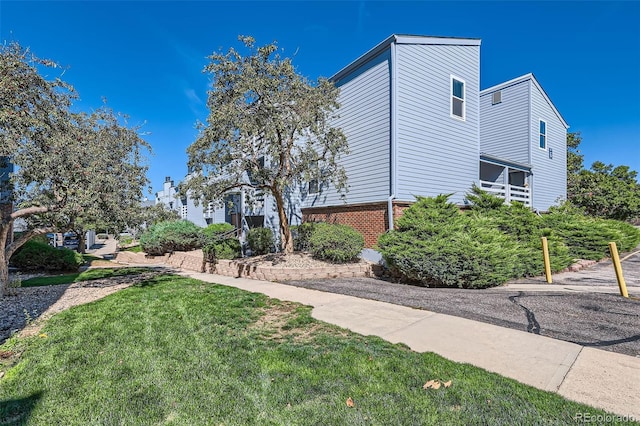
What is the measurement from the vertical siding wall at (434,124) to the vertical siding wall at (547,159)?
6023 mm

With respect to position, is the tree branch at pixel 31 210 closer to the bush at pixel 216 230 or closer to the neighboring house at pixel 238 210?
the neighboring house at pixel 238 210

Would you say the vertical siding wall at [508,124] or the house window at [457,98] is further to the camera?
the vertical siding wall at [508,124]

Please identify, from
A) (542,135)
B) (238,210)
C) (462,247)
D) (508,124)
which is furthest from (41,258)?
(542,135)

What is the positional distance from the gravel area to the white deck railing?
46.0ft

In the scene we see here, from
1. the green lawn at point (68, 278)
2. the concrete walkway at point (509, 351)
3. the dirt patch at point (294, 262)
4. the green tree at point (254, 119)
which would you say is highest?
the green tree at point (254, 119)

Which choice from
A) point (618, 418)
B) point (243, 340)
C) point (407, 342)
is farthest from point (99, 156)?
point (618, 418)

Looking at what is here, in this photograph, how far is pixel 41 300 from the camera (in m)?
6.61

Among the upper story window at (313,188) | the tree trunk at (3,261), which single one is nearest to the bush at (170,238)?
the upper story window at (313,188)

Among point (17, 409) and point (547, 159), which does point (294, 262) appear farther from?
point (547, 159)

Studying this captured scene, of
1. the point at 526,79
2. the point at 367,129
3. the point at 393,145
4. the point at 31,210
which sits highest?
the point at 526,79

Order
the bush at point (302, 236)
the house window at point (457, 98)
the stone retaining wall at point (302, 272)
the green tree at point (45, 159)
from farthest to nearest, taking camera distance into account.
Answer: the house window at point (457, 98), the bush at point (302, 236), the stone retaining wall at point (302, 272), the green tree at point (45, 159)

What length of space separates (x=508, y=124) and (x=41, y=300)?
20.8 metres

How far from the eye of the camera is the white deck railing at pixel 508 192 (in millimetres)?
13941

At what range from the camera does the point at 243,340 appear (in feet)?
13.8
